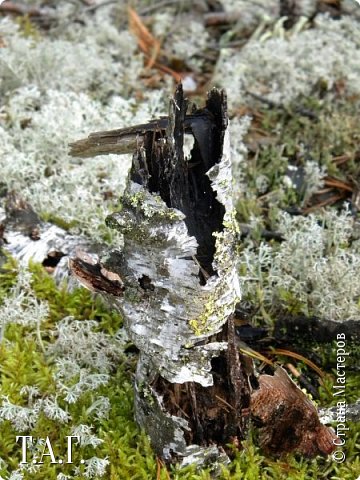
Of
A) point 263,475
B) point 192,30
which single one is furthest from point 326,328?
point 192,30

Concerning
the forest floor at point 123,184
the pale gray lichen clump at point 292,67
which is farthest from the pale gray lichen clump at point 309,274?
the pale gray lichen clump at point 292,67

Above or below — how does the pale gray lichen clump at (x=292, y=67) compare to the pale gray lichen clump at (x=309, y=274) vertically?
above

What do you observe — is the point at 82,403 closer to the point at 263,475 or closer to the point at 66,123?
the point at 263,475

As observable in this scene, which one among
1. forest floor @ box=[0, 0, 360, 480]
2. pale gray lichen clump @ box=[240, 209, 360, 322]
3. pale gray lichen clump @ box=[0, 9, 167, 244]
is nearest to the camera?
forest floor @ box=[0, 0, 360, 480]

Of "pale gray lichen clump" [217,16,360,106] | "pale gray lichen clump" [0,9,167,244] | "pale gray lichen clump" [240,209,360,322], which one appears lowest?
"pale gray lichen clump" [240,209,360,322]

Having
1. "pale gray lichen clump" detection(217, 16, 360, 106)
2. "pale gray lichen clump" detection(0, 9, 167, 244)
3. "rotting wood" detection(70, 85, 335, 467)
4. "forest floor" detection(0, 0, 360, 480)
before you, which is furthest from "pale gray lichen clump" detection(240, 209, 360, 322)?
"pale gray lichen clump" detection(217, 16, 360, 106)

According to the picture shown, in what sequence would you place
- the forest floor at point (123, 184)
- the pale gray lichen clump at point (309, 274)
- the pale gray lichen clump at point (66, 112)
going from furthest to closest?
1. the pale gray lichen clump at point (66, 112)
2. the pale gray lichen clump at point (309, 274)
3. the forest floor at point (123, 184)

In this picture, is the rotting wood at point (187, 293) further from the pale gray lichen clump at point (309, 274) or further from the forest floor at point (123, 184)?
the pale gray lichen clump at point (309, 274)

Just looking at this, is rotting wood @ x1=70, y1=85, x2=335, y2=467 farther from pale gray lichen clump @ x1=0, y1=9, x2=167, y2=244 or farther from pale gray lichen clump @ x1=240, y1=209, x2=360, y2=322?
pale gray lichen clump @ x1=0, y1=9, x2=167, y2=244

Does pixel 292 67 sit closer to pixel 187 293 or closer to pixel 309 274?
pixel 309 274
